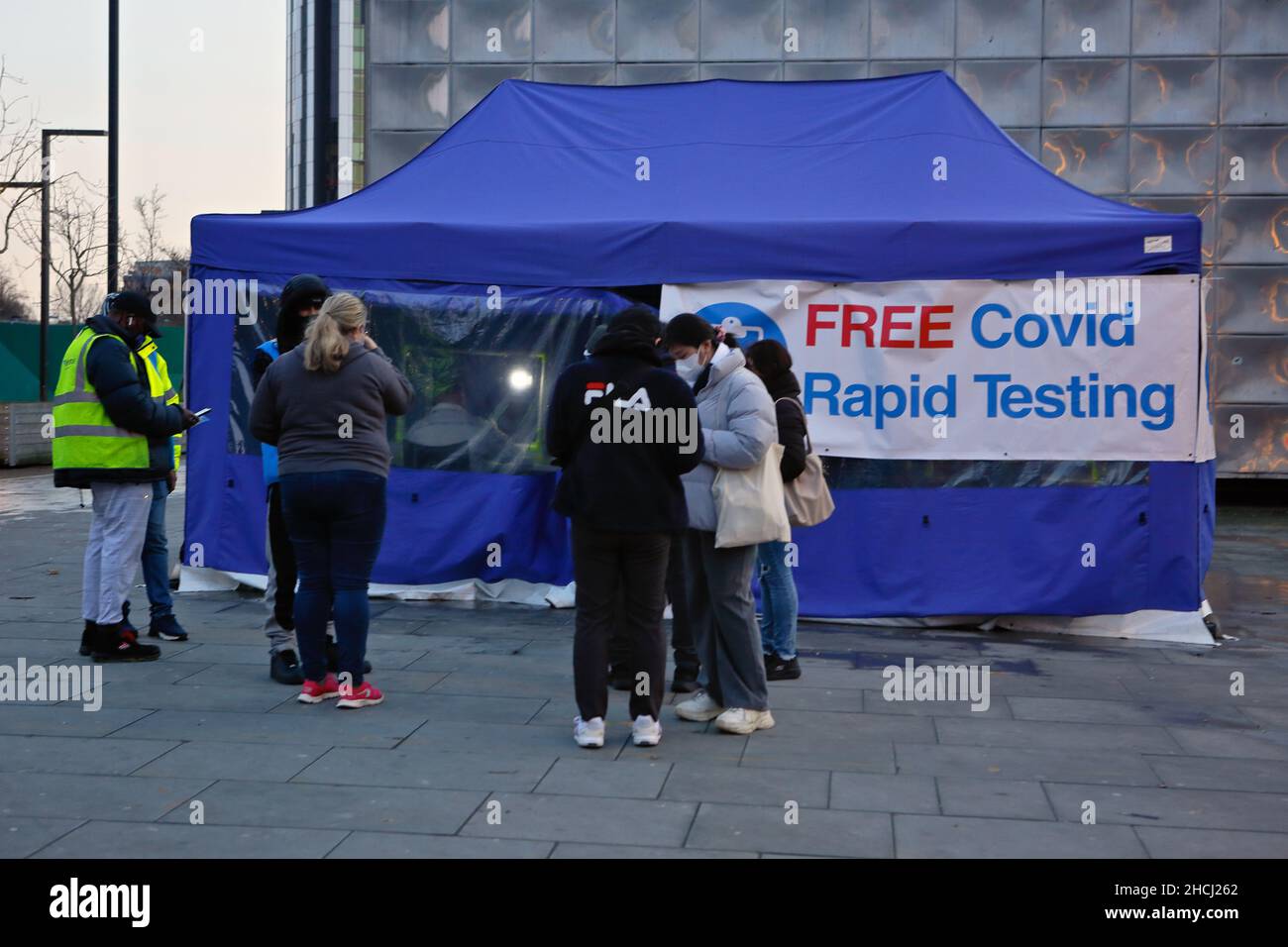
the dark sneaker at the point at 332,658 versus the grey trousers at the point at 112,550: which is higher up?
the grey trousers at the point at 112,550

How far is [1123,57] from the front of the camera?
16.6m

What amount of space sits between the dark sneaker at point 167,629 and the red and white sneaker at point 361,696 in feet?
6.01

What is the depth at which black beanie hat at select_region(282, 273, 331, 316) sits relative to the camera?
675 cm

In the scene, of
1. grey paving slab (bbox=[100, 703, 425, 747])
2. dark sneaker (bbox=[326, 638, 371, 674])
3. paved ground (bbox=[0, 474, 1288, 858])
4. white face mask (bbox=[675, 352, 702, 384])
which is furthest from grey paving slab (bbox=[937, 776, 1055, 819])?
dark sneaker (bbox=[326, 638, 371, 674])

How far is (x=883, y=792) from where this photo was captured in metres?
5.26

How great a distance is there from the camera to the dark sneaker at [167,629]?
7.97 m

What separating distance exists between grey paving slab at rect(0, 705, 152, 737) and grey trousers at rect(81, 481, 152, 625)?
955 mm

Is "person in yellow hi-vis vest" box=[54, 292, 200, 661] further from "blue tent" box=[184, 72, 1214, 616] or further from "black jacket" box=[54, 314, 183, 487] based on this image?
"blue tent" box=[184, 72, 1214, 616]

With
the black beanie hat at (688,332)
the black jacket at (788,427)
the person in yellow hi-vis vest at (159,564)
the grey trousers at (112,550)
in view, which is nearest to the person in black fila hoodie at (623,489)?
the black beanie hat at (688,332)

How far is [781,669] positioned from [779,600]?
13.2 inches

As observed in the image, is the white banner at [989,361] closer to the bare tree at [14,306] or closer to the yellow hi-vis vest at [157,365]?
Answer: the yellow hi-vis vest at [157,365]

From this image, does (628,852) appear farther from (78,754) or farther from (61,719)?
(61,719)

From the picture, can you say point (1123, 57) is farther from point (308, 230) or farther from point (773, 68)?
point (308, 230)
